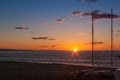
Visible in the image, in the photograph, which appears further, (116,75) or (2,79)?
(2,79)

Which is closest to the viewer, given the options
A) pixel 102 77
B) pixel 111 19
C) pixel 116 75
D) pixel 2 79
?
pixel 116 75

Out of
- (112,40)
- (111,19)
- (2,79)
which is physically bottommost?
(2,79)

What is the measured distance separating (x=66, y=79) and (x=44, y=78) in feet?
7.68

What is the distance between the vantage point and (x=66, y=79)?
2773cm

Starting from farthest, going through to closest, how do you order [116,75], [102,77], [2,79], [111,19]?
[111,19] < [102,77] < [2,79] < [116,75]

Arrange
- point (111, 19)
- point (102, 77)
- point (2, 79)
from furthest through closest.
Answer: point (111, 19), point (102, 77), point (2, 79)

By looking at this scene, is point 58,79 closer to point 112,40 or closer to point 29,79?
point 29,79

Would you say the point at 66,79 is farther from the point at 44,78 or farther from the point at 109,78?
the point at 109,78

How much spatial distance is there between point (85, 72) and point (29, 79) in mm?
5884

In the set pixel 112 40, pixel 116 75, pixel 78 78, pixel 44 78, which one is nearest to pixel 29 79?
pixel 44 78

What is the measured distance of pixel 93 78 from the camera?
28.9m

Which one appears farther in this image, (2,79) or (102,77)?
(102,77)

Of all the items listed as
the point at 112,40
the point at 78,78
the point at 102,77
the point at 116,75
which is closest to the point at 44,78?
the point at 78,78

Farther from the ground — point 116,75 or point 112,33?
point 112,33
